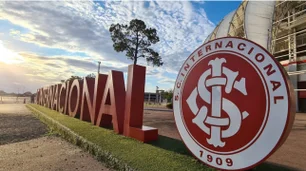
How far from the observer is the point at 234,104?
313cm

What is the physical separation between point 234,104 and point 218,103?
9.7 inches

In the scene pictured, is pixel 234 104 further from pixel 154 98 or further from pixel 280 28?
pixel 154 98

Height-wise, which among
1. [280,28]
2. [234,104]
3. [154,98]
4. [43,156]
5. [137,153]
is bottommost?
[43,156]

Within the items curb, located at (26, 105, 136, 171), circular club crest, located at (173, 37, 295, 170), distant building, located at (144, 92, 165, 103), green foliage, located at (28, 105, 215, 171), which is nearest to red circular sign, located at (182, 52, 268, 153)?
circular club crest, located at (173, 37, 295, 170)

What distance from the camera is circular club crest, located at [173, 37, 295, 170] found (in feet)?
9.00

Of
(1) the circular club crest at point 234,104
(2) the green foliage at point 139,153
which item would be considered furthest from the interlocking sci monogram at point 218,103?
(2) the green foliage at point 139,153

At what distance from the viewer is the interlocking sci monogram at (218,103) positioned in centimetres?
311

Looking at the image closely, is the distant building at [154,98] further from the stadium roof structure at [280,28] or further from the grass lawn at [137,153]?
the grass lawn at [137,153]

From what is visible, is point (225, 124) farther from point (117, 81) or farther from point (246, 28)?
point (246, 28)

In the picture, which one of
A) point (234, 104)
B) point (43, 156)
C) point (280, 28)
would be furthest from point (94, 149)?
point (280, 28)

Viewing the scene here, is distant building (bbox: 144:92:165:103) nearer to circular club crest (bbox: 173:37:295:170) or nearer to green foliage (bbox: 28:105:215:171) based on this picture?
green foliage (bbox: 28:105:215:171)

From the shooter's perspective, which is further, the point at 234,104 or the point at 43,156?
the point at 43,156

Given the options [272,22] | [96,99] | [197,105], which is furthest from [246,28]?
[197,105]

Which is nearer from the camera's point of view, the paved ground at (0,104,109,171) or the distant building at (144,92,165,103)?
the paved ground at (0,104,109,171)
